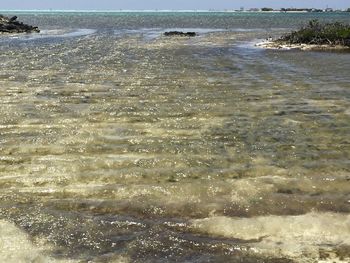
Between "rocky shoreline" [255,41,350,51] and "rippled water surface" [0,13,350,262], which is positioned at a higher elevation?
"rocky shoreline" [255,41,350,51]

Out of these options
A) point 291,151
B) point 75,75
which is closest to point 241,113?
point 291,151

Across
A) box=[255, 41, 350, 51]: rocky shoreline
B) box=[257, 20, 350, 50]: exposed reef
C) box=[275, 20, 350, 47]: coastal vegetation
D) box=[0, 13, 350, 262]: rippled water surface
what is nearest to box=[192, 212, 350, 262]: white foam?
box=[0, 13, 350, 262]: rippled water surface

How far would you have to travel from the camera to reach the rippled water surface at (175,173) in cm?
547

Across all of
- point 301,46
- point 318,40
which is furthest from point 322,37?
point 301,46

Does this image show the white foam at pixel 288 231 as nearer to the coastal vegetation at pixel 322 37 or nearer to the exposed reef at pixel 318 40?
the exposed reef at pixel 318 40

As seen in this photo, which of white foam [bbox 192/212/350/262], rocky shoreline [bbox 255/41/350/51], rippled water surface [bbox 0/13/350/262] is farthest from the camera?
rocky shoreline [bbox 255/41/350/51]

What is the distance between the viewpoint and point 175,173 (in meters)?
7.91

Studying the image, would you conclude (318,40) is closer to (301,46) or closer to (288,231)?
(301,46)

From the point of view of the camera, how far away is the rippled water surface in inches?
215

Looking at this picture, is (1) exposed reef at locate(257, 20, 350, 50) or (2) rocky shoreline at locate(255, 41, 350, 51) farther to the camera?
(1) exposed reef at locate(257, 20, 350, 50)

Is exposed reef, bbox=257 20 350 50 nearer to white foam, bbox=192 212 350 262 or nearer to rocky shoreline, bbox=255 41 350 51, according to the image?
rocky shoreline, bbox=255 41 350 51

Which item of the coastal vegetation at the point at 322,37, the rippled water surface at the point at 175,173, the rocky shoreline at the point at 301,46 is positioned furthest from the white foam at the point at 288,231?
the coastal vegetation at the point at 322,37

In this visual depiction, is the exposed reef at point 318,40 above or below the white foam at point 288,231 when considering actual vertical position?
above

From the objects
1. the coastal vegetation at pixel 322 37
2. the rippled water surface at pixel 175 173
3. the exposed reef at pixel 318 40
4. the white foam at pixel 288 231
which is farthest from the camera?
the coastal vegetation at pixel 322 37
